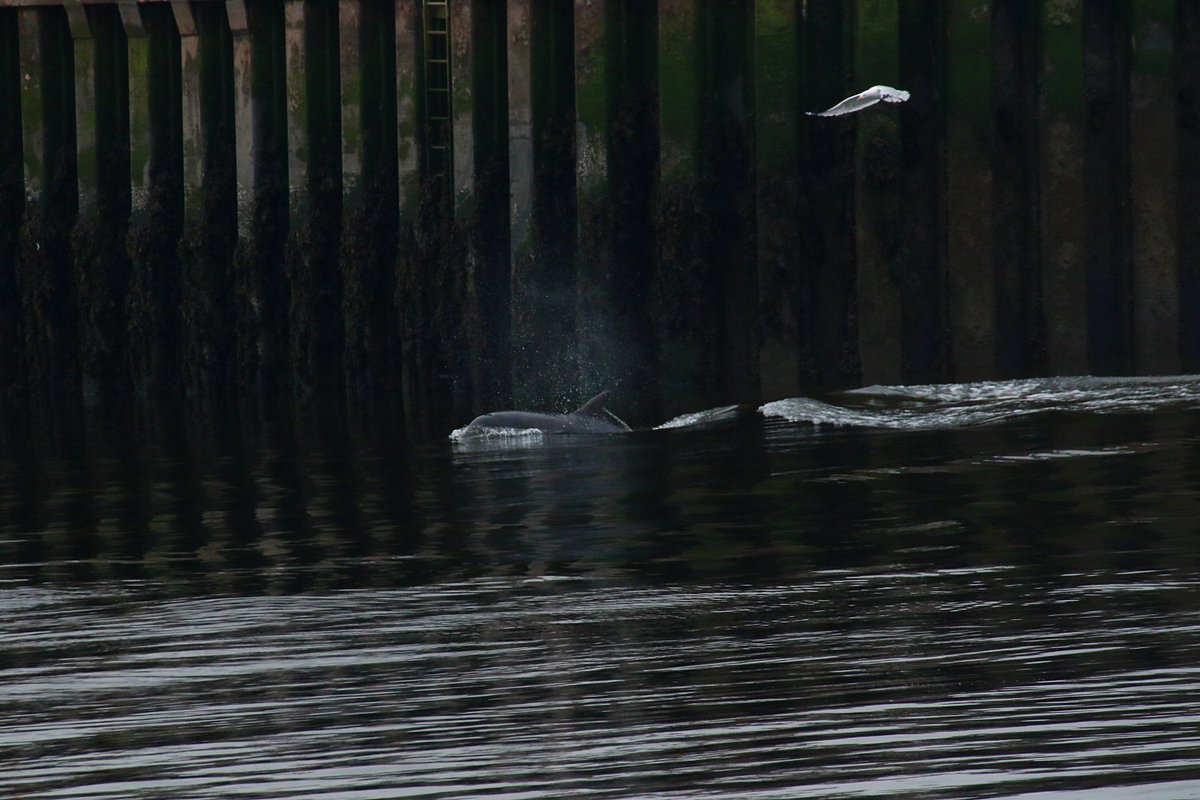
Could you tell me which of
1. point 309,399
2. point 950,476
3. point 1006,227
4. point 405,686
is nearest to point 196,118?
point 309,399

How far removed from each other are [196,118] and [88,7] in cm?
202

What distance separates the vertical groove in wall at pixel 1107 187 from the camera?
20438 mm

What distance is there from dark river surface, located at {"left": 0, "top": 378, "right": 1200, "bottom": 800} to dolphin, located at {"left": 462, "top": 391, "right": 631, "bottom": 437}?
1.63 metres

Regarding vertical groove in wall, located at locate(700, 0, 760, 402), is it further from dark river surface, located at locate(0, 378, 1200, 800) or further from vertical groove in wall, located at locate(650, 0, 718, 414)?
dark river surface, located at locate(0, 378, 1200, 800)

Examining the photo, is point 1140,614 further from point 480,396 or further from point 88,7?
point 88,7

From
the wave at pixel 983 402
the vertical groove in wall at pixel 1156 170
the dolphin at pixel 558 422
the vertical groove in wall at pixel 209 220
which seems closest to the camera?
the wave at pixel 983 402

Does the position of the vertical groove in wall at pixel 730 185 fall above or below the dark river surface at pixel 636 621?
above

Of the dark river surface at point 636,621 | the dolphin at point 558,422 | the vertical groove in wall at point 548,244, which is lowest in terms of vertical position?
the dark river surface at point 636,621

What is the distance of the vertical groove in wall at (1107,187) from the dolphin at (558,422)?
491 centimetres

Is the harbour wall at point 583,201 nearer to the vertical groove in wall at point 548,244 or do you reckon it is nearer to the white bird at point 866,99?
the vertical groove in wall at point 548,244

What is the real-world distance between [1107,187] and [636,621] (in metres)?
12.3

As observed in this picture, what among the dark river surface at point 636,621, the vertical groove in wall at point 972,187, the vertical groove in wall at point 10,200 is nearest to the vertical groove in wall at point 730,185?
the vertical groove in wall at point 972,187

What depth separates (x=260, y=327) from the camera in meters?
23.8

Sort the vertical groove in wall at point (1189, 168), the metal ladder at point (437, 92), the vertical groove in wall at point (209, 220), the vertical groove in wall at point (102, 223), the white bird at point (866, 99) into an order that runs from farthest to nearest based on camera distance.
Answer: the vertical groove in wall at point (102, 223), the vertical groove in wall at point (209, 220), the metal ladder at point (437, 92), the vertical groove in wall at point (1189, 168), the white bird at point (866, 99)
